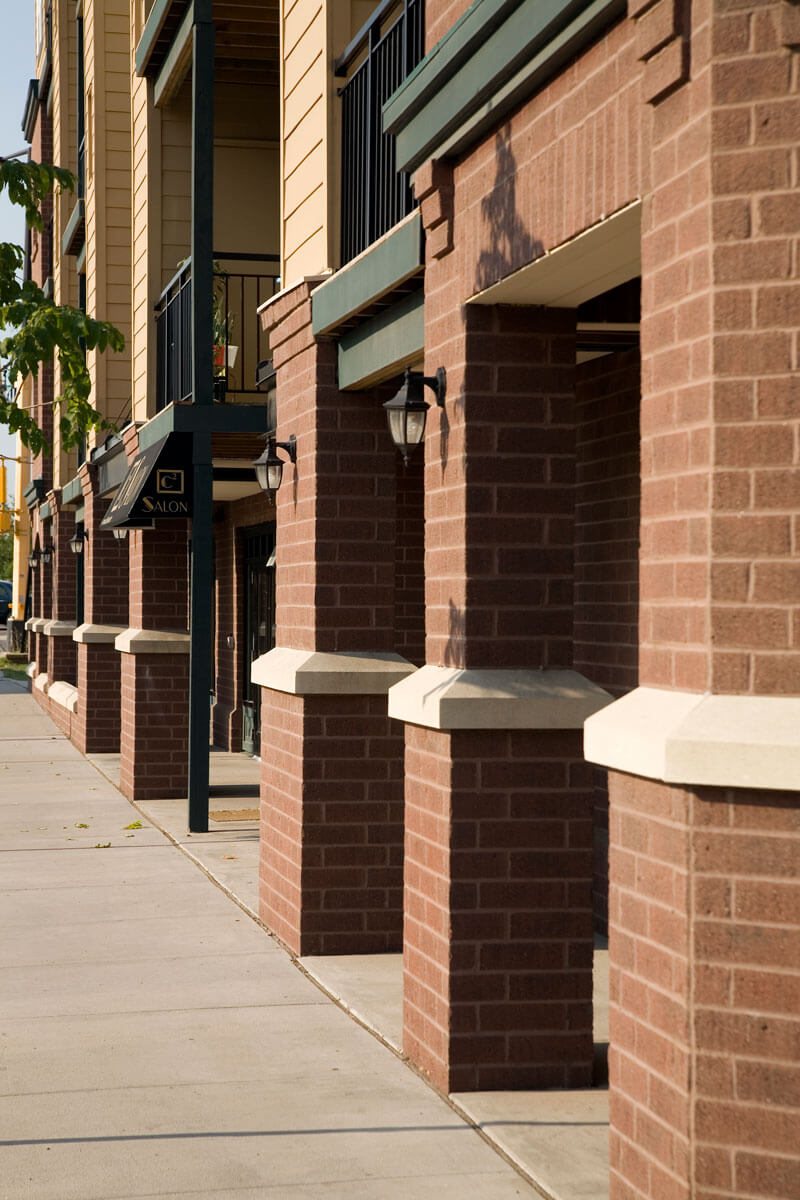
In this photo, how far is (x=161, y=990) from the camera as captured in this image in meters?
8.53

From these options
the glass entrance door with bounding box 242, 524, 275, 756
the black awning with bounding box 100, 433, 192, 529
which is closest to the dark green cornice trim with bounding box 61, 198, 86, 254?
the glass entrance door with bounding box 242, 524, 275, 756

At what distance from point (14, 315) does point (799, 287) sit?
6885mm

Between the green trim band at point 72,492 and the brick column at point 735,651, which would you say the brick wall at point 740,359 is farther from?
the green trim band at point 72,492

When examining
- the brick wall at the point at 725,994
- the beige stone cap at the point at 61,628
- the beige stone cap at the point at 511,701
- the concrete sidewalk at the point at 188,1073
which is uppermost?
the beige stone cap at the point at 511,701

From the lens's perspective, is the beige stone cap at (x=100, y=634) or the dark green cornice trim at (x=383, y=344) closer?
the dark green cornice trim at (x=383, y=344)

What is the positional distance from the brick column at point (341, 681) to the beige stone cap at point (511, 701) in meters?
2.62

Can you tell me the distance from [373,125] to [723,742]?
542 cm

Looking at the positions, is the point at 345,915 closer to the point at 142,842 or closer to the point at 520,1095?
the point at 520,1095

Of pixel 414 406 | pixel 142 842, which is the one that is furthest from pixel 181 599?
pixel 414 406

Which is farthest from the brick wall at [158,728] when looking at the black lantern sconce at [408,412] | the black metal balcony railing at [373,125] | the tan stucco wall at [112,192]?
the black lantern sconce at [408,412]

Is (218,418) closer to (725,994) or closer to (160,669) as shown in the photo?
(160,669)

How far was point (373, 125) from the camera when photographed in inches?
344

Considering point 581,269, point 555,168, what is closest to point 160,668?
point 581,269

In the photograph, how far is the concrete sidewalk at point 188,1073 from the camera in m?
5.75
